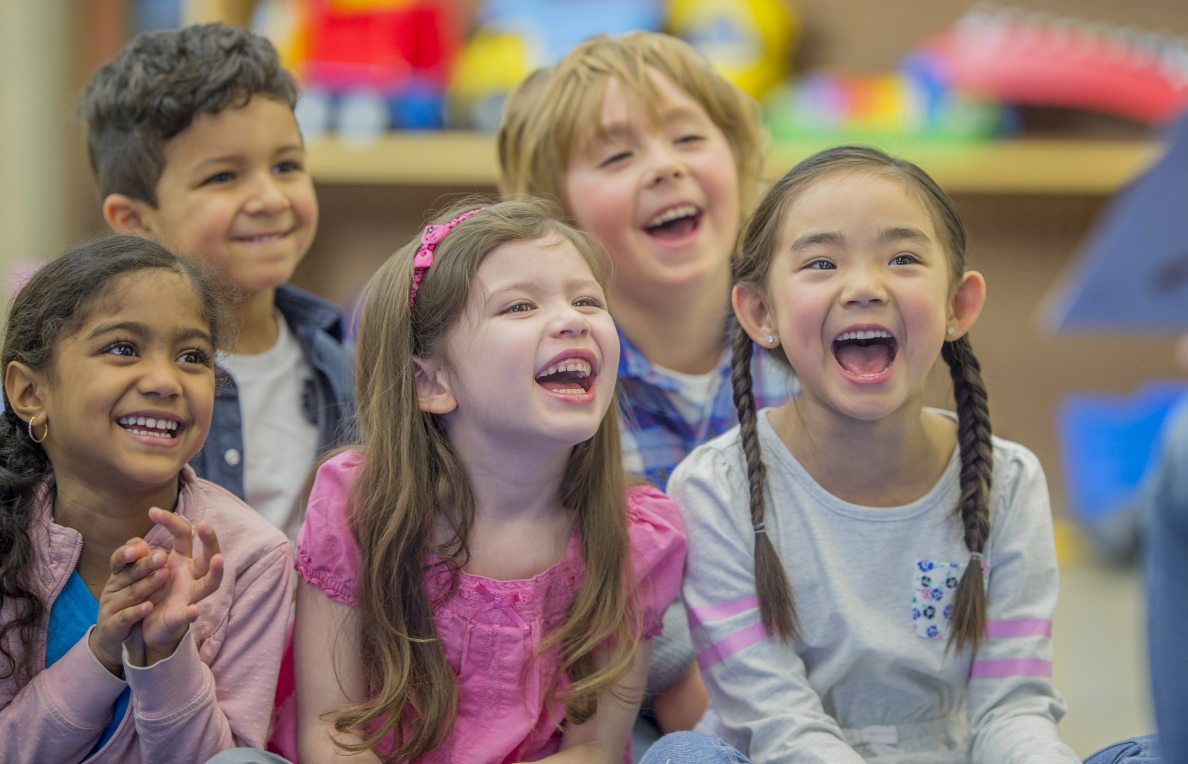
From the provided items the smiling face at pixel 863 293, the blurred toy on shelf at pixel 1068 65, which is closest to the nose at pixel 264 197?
the smiling face at pixel 863 293

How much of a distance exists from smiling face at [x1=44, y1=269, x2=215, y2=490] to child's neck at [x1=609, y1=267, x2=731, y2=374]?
605mm

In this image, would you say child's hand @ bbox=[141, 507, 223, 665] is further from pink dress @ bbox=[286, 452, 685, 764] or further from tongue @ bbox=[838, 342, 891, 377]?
tongue @ bbox=[838, 342, 891, 377]

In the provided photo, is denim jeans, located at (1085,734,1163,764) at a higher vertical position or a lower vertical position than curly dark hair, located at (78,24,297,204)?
lower

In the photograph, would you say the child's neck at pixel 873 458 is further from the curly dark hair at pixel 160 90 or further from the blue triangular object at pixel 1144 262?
the blue triangular object at pixel 1144 262

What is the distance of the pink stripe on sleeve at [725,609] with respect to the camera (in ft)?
3.42

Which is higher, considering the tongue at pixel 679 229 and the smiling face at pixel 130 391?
the tongue at pixel 679 229

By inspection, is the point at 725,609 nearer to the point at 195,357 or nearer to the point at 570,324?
the point at 570,324

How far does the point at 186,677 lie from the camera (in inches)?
35.6

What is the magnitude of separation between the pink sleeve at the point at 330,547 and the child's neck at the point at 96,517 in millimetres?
153

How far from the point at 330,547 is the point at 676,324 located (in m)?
0.61

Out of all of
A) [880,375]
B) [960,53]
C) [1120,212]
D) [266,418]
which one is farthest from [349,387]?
[960,53]

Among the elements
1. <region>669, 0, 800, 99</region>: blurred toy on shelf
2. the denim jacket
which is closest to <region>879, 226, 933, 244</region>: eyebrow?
the denim jacket

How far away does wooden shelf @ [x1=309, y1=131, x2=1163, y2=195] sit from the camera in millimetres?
2514

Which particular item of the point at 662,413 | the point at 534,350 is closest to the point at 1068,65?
the point at 662,413
